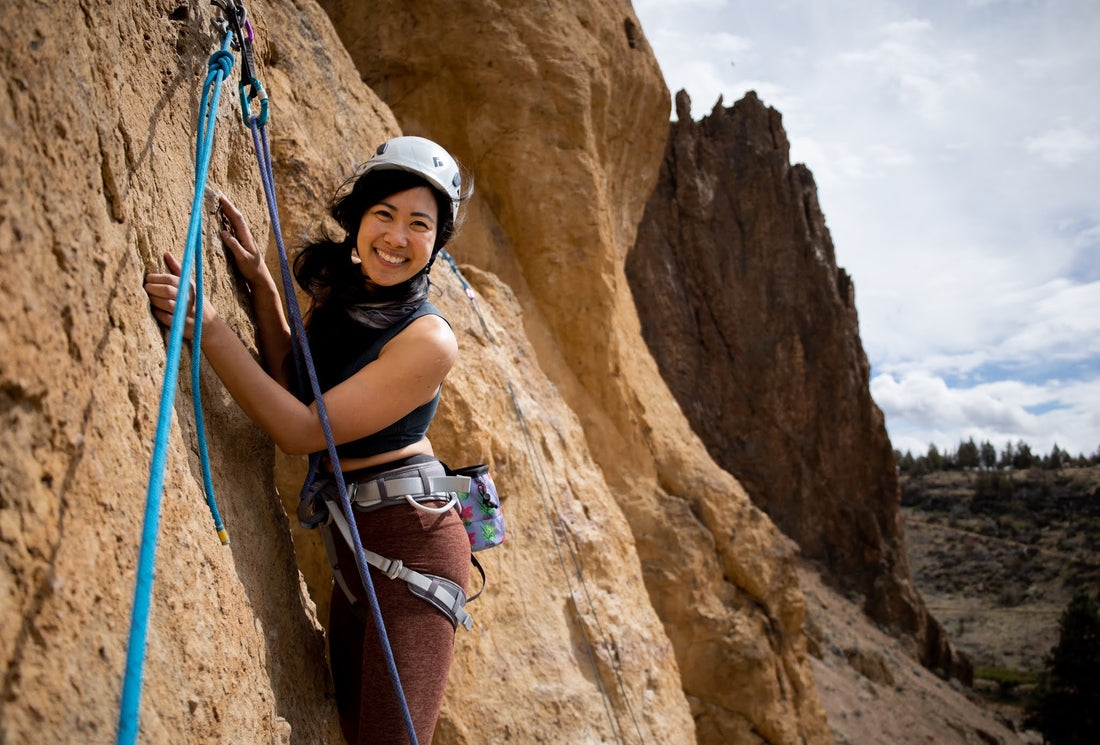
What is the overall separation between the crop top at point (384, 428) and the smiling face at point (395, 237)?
0.14 meters

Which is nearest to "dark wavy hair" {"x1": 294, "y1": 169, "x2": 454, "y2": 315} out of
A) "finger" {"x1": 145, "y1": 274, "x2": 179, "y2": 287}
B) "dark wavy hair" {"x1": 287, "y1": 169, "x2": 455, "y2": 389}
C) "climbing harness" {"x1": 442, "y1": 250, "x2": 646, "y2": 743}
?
"dark wavy hair" {"x1": 287, "y1": 169, "x2": 455, "y2": 389}

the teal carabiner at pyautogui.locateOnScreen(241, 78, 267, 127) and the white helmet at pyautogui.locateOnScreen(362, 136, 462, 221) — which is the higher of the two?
the teal carabiner at pyautogui.locateOnScreen(241, 78, 267, 127)

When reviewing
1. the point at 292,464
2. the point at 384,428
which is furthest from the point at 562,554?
the point at 384,428

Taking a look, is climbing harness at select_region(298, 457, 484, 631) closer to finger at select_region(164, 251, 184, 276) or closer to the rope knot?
finger at select_region(164, 251, 184, 276)

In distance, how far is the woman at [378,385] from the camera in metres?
1.82

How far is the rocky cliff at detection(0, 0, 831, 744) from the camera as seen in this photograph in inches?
47.0

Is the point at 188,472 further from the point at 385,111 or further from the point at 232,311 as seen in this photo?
the point at 385,111

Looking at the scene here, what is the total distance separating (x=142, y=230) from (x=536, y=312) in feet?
Result: 19.7

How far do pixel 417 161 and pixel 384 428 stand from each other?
0.75m

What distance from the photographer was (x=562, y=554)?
15.6 ft

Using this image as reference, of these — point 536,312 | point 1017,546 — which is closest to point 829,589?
point 1017,546

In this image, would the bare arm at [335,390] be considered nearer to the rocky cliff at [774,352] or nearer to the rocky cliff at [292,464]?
the rocky cliff at [292,464]

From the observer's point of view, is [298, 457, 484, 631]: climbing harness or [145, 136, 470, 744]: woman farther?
[298, 457, 484, 631]: climbing harness

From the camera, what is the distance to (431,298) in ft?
14.7
